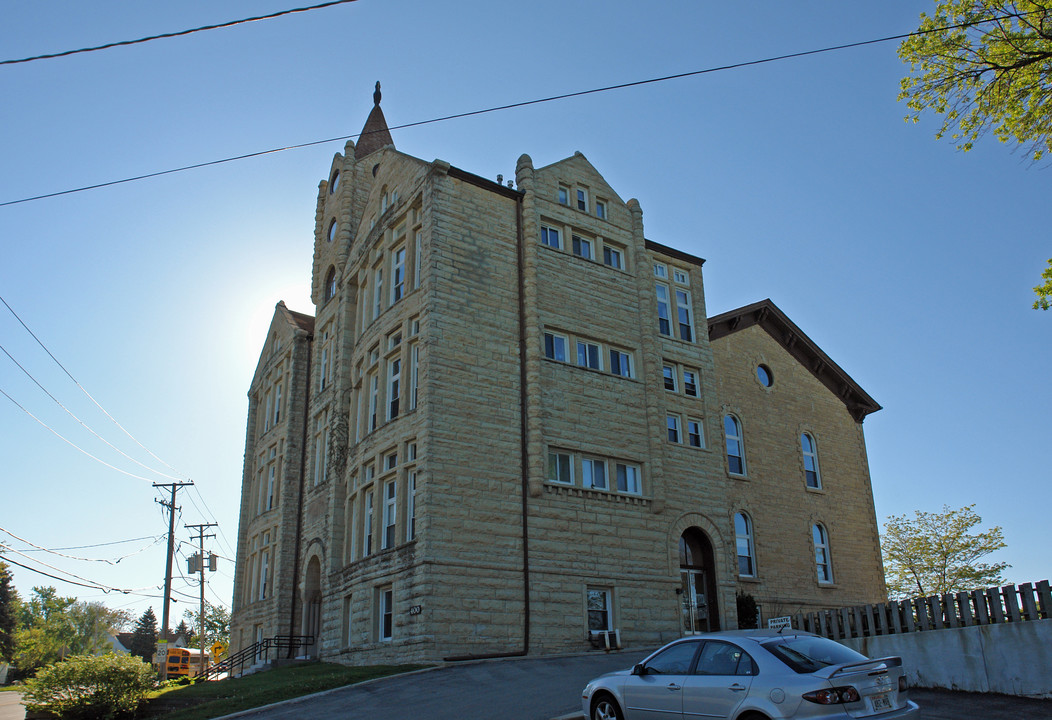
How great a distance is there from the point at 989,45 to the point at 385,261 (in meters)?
19.4

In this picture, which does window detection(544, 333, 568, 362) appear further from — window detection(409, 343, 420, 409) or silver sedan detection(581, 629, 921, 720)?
silver sedan detection(581, 629, 921, 720)

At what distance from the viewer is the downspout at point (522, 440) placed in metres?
21.2

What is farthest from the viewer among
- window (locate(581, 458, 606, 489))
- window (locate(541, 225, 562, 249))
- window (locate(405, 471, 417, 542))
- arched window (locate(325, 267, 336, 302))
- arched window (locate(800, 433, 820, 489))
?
arched window (locate(325, 267, 336, 302))

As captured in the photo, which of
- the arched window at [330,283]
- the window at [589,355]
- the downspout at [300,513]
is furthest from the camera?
the arched window at [330,283]

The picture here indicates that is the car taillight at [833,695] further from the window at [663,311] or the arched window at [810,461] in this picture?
the arched window at [810,461]

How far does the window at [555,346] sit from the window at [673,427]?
4.69m

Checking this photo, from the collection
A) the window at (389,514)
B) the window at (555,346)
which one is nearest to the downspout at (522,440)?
the window at (555,346)

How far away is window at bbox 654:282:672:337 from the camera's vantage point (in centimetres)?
2978

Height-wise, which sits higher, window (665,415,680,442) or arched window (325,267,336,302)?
arched window (325,267,336,302)

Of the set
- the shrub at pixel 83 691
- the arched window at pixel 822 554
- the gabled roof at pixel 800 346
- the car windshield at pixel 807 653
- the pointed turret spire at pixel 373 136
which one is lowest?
the shrub at pixel 83 691

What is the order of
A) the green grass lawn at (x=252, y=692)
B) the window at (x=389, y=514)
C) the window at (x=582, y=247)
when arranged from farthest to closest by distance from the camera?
the window at (x=582, y=247) < the window at (x=389, y=514) < the green grass lawn at (x=252, y=692)

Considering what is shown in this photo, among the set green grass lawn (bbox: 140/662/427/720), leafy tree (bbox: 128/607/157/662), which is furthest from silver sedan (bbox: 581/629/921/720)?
leafy tree (bbox: 128/607/157/662)

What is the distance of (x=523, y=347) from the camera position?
82.0 feet

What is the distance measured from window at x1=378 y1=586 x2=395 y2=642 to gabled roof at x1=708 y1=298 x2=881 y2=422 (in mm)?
16197
